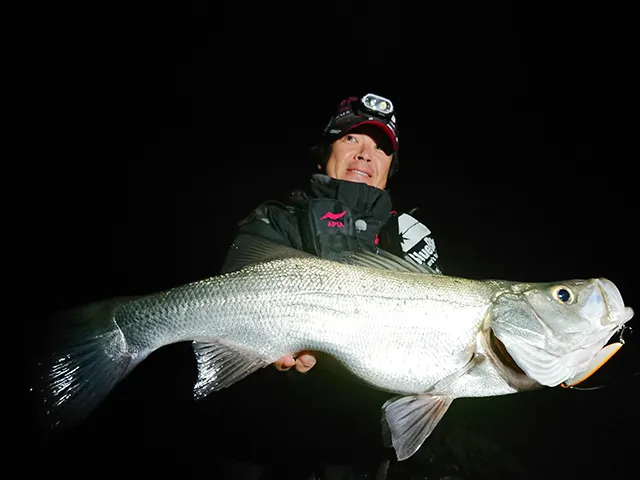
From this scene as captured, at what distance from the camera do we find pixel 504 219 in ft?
31.5

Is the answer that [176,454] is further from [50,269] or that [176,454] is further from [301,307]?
[50,269]

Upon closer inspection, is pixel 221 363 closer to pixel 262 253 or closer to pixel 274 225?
pixel 262 253

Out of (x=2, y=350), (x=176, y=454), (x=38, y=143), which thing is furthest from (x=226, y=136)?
(x=176, y=454)

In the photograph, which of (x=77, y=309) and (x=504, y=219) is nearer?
(x=77, y=309)

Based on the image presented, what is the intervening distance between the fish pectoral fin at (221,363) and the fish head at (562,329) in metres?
0.87

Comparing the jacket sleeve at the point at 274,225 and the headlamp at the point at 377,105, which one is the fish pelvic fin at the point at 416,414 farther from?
the headlamp at the point at 377,105

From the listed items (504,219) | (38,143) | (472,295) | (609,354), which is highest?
(38,143)

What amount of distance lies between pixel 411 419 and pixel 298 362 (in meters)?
0.50

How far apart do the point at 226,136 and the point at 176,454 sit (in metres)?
13.6

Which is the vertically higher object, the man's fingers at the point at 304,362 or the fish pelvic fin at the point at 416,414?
the man's fingers at the point at 304,362

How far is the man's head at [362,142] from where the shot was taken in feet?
8.11

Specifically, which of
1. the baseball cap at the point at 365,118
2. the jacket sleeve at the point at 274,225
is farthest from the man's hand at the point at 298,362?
the baseball cap at the point at 365,118

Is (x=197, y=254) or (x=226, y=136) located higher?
(x=226, y=136)

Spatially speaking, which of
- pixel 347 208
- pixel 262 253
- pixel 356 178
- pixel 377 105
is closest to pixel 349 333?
pixel 262 253
